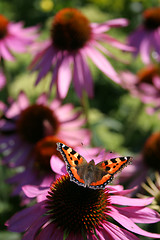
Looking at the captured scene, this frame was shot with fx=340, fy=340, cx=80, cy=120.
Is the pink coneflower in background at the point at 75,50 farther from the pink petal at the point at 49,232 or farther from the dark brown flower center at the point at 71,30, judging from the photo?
the pink petal at the point at 49,232

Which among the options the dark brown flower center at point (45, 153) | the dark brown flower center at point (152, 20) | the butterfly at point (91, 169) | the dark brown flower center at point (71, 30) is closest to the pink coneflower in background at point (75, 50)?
the dark brown flower center at point (71, 30)

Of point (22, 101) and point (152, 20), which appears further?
point (152, 20)

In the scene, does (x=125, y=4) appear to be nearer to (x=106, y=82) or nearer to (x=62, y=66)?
(x=106, y=82)

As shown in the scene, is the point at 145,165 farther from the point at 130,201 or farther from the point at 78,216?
the point at 78,216

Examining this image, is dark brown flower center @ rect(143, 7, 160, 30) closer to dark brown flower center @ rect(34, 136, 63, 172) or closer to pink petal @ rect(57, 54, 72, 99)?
pink petal @ rect(57, 54, 72, 99)

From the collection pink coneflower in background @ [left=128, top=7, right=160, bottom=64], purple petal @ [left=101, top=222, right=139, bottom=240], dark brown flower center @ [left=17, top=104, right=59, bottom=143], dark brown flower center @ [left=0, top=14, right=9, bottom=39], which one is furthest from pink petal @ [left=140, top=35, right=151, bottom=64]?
purple petal @ [left=101, top=222, right=139, bottom=240]

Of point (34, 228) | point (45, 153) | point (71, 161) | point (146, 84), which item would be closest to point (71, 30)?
point (45, 153)
